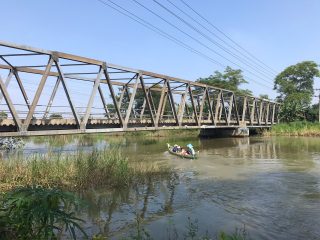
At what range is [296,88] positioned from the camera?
83438 millimetres

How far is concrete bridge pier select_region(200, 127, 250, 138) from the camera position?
56.5m

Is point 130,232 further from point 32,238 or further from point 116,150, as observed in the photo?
point 116,150

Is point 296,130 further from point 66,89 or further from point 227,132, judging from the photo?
point 66,89

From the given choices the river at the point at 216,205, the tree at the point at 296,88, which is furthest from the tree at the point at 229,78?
the river at the point at 216,205

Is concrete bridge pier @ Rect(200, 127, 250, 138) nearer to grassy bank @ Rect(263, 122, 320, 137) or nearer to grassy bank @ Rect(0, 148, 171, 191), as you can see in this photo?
grassy bank @ Rect(263, 122, 320, 137)

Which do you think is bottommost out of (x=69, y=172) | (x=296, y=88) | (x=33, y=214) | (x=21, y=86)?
(x=69, y=172)

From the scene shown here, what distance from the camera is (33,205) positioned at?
5.68m

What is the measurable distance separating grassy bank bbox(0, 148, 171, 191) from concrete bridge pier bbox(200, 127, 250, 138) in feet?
128

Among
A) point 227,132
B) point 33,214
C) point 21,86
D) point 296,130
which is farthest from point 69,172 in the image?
point 296,130

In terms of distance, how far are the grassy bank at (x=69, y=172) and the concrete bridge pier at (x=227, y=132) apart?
39143mm

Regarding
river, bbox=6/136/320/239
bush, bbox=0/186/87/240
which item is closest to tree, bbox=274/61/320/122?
river, bbox=6/136/320/239

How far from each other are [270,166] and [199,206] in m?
13.2

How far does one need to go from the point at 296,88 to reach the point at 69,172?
74638 millimetres

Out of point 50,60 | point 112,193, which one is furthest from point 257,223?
point 50,60
